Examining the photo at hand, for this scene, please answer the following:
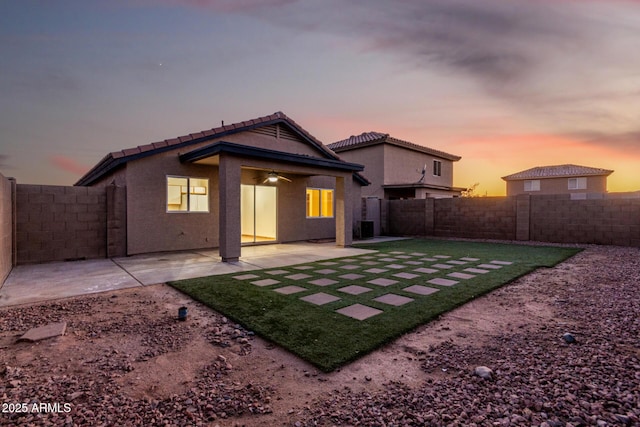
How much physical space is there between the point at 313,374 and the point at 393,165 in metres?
17.9

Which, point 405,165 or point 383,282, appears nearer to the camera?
point 383,282

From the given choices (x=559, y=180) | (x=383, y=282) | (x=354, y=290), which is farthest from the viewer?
(x=559, y=180)

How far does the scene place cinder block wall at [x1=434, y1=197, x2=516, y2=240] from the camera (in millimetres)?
12203

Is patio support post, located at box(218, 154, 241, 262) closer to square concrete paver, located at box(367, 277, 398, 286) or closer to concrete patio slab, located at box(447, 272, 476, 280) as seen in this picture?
square concrete paver, located at box(367, 277, 398, 286)

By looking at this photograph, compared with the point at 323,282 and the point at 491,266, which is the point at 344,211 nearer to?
the point at 491,266

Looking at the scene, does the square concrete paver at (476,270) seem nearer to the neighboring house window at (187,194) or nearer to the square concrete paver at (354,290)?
the square concrete paver at (354,290)

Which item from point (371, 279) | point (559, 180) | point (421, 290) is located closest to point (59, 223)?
point (371, 279)

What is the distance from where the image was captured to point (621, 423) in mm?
1721

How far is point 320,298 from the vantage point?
4.32 m

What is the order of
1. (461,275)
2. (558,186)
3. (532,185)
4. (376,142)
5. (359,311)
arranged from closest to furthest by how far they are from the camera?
(359,311)
(461,275)
(376,142)
(558,186)
(532,185)

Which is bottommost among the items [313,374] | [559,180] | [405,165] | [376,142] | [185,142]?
[313,374]

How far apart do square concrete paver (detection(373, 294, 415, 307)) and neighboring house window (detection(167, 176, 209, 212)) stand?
7.20 metres

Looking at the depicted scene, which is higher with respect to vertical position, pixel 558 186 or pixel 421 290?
pixel 558 186

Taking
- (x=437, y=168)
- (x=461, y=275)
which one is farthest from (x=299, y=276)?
(x=437, y=168)
